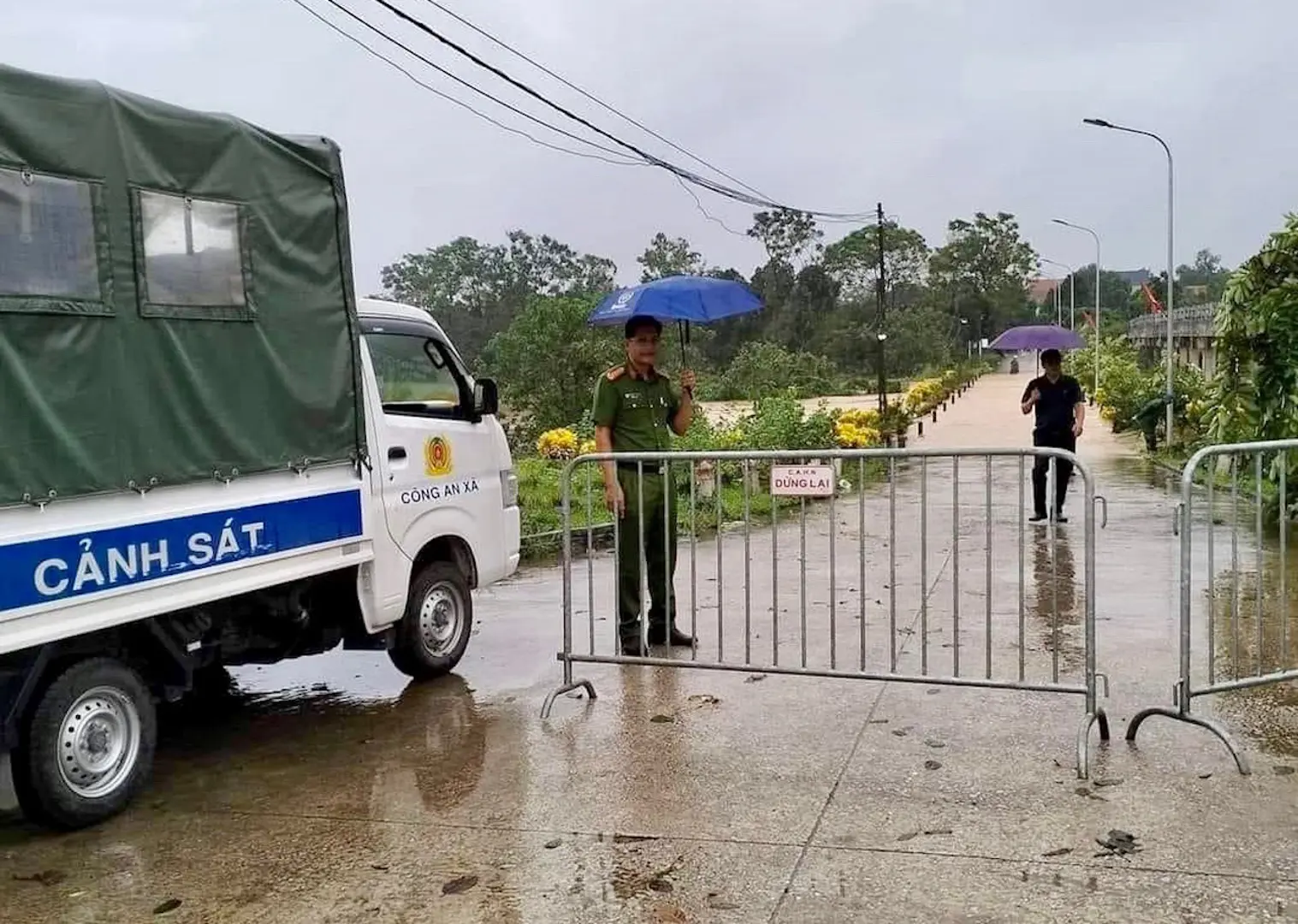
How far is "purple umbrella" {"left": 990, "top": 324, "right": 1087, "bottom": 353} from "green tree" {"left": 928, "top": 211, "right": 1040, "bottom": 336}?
71.4m

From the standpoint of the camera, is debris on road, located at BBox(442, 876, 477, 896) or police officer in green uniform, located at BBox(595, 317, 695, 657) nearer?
debris on road, located at BBox(442, 876, 477, 896)

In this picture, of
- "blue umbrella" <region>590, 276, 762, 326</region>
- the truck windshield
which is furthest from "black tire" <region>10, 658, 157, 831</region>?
"blue umbrella" <region>590, 276, 762, 326</region>

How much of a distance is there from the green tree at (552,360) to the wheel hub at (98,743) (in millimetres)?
16119

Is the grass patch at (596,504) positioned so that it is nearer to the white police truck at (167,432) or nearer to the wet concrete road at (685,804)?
Answer: the wet concrete road at (685,804)

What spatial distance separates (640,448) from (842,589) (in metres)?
2.80

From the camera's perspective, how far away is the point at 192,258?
491 centimetres

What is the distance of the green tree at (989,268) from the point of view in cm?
8238

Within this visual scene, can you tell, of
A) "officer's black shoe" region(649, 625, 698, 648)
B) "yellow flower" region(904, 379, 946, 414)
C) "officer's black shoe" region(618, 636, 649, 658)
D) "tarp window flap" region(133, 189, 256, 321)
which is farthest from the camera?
"yellow flower" region(904, 379, 946, 414)

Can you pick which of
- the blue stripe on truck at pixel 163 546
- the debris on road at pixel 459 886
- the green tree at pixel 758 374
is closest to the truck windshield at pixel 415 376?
the blue stripe on truck at pixel 163 546

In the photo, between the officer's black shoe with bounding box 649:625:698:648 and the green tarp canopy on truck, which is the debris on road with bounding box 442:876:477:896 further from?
the officer's black shoe with bounding box 649:625:698:648

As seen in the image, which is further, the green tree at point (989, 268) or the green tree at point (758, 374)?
the green tree at point (989, 268)

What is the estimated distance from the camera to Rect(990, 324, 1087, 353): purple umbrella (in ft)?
38.5

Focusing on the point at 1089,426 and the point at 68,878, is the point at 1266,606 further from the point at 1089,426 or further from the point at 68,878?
the point at 1089,426

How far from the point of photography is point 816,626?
7895 millimetres
